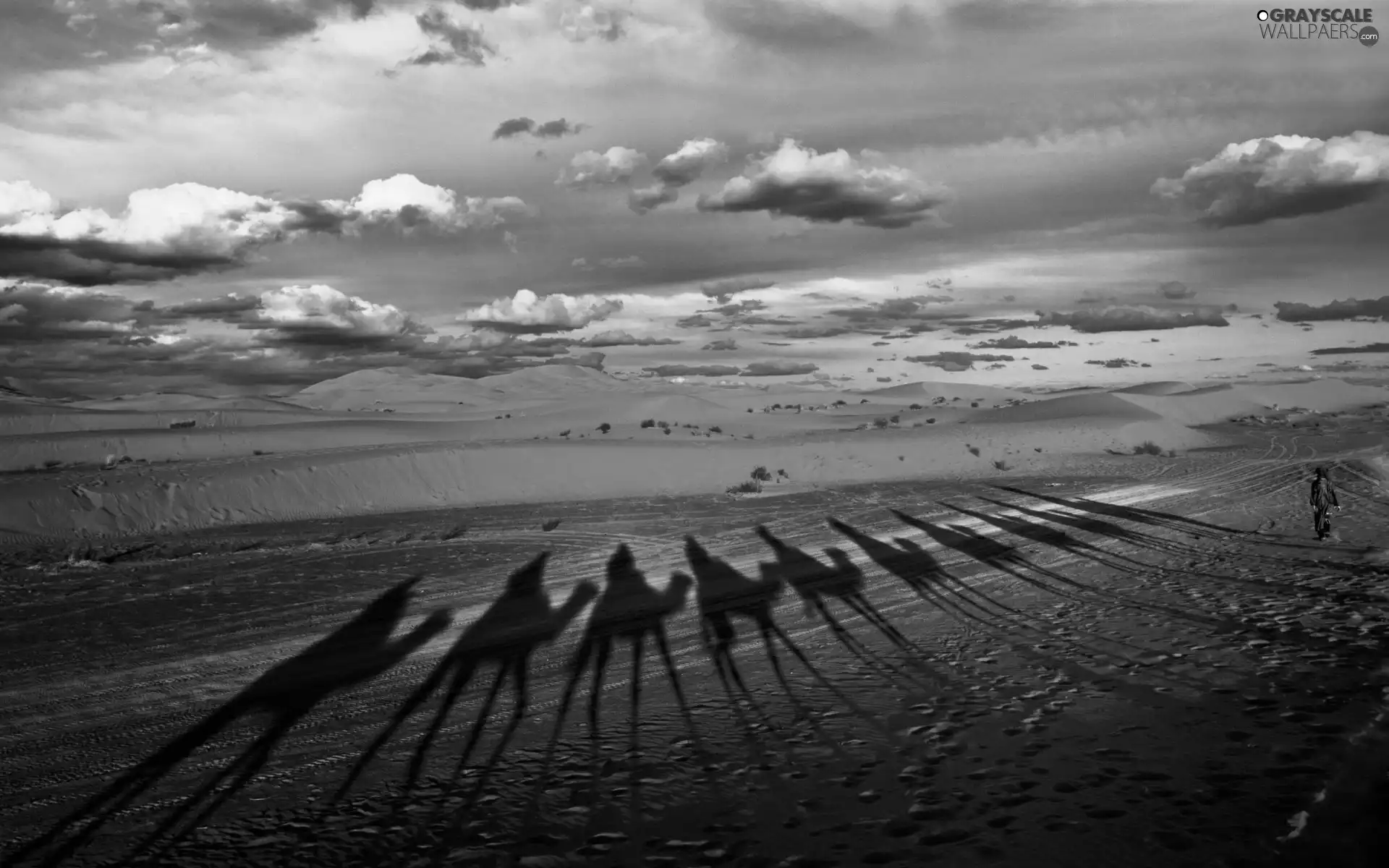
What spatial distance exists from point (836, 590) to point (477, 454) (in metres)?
17.6

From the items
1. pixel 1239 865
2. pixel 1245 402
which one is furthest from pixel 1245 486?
pixel 1245 402

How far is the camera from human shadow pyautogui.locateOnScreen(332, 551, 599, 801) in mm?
6113

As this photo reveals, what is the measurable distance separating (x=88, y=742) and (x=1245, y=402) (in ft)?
A: 363

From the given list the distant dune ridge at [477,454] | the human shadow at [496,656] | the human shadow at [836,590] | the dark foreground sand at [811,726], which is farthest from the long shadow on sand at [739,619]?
the distant dune ridge at [477,454]

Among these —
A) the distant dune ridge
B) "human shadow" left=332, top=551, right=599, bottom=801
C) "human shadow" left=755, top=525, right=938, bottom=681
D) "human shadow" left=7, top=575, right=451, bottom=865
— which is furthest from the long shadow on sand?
the distant dune ridge

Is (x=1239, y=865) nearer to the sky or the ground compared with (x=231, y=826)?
nearer to the ground

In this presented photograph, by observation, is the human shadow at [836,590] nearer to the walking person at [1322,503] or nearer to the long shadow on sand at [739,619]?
the long shadow on sand at [739,619]

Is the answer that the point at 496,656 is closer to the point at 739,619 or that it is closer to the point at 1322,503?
the point at 739,619

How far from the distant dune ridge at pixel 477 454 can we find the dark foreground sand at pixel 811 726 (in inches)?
367

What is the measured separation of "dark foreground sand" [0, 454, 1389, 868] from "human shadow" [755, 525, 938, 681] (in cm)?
10

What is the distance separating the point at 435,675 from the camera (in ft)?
25.5

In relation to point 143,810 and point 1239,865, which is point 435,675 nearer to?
point 143,810

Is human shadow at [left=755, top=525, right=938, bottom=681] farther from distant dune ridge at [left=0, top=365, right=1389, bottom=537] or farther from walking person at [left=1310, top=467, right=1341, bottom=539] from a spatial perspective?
distant dune ridge at [left=0, top=365, right=1389, bottom=537]

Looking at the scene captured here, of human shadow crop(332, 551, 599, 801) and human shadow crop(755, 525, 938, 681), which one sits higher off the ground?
human shadow crop(332, 551, 599, 801)
